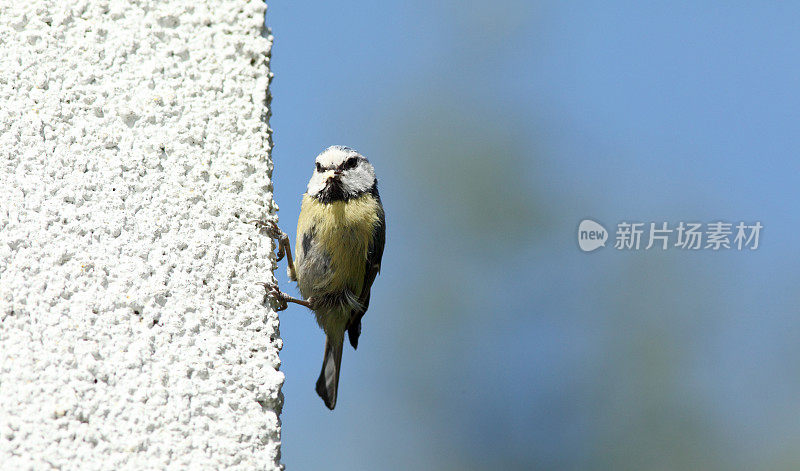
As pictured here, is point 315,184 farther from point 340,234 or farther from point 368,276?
point 368,276

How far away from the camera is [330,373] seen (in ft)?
12.1

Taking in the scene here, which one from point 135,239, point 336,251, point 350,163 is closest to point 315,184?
point 350,163

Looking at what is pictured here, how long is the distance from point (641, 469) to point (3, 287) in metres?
7.46

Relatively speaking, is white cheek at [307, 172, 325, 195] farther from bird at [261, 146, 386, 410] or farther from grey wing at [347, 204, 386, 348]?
grey wing at [347, 204, 386, 348]

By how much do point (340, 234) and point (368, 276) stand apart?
276 millimetres

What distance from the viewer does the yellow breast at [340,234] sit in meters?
3.60

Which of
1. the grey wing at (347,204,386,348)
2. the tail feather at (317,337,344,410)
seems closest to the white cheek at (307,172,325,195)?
the grey wing at (347,204,386,348)

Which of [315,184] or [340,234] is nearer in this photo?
[340,234]

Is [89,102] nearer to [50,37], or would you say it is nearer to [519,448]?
[50,37]

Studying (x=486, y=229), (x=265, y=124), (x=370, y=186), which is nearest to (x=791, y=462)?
(x=486, y=229)

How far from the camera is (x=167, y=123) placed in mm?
2098

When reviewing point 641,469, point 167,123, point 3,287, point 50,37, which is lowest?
point 641,469

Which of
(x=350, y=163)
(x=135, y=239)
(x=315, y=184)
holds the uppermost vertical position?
(x=350, y=163)

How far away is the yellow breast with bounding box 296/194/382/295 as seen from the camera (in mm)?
3602
